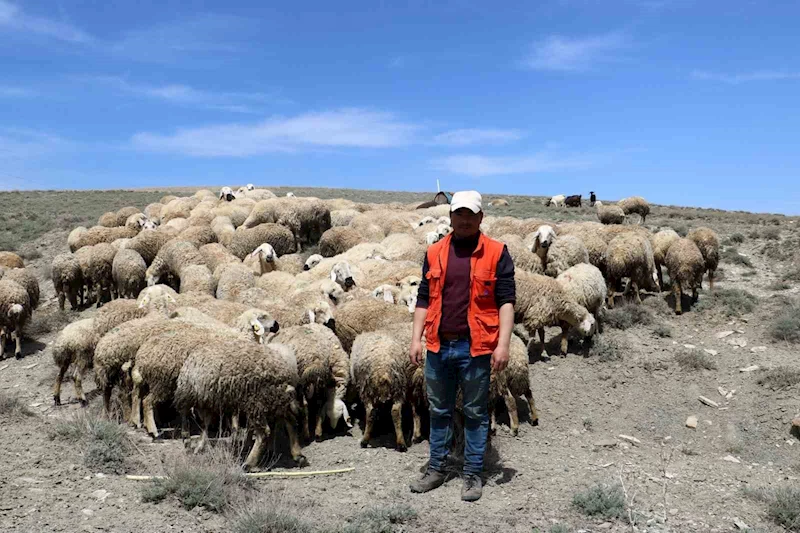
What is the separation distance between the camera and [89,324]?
350 inches

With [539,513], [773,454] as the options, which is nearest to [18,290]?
[539,513]

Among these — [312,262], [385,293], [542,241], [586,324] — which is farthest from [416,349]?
[312,262]

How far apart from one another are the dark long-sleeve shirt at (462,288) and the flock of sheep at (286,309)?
168cm

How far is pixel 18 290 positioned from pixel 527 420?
1014 cm

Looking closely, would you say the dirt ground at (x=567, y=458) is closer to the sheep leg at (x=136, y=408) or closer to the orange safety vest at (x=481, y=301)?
the sheep leg at (x=136, y=408)

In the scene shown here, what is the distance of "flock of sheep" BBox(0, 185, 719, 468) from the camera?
21.3 feet

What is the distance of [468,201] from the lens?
519cm

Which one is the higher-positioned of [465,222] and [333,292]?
[465,222]

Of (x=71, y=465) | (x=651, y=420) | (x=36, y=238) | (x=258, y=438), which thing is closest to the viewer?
(x=71, y=465)

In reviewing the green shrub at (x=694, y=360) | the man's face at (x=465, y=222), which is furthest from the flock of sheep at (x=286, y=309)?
the man's face at (x=465, y=222)

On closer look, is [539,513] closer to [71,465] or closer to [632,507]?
[632,507]

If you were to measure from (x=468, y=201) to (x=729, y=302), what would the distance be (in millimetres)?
8988

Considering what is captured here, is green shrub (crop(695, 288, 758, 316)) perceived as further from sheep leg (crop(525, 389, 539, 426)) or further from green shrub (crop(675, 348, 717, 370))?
sheep leg (crop(525, 389, 539, 426))

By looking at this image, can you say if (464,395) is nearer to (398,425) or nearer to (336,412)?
(398,425)
